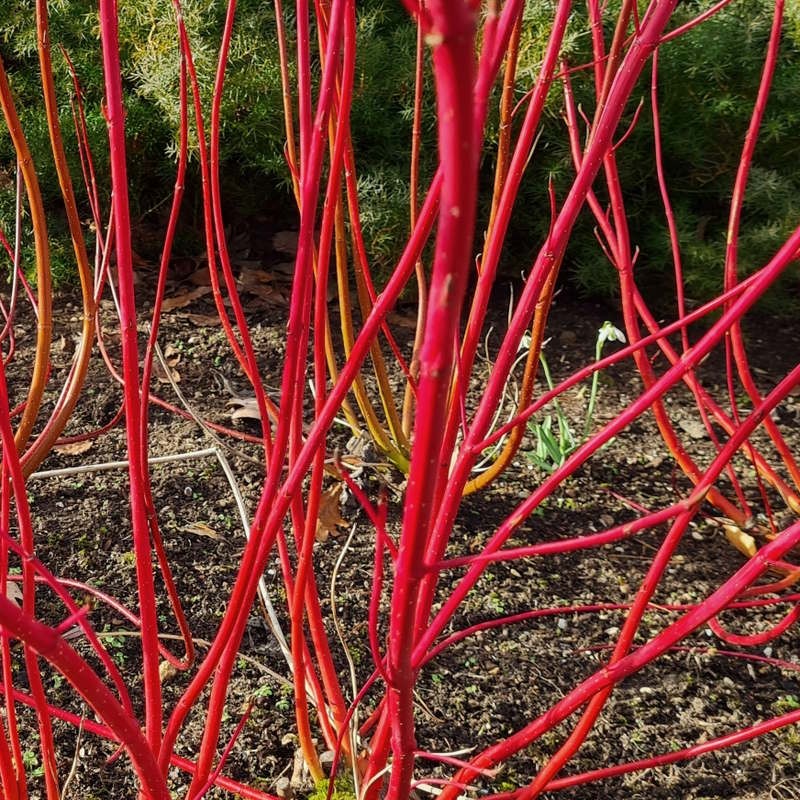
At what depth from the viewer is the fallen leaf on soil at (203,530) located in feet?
5.43

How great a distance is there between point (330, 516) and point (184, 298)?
49.4 inches

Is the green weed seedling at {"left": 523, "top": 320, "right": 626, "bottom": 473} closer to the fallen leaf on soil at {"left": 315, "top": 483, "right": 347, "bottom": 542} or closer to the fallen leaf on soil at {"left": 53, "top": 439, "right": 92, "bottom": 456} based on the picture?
the fallen leaf on soil at {"left": 315, "top": 483, "right": 347, "bottom": 542}

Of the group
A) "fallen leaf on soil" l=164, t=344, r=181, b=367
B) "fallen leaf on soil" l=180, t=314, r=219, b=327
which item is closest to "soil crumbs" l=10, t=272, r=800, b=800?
"fallen leaf on soil" l=164, t=344, r=181, b=367

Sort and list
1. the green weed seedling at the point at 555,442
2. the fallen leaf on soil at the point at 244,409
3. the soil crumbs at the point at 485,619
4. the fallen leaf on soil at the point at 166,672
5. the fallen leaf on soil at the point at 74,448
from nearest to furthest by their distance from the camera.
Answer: the soil crumbs at the point at 485,619
the fallen leaf on soil at the point at 166,672
the green weed seedling at the point at 555,442
the fallen leaf on soil at the point at 74,448
the fallen leaf on soil at the point at 244,409

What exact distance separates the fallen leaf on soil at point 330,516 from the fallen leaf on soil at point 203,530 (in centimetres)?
19

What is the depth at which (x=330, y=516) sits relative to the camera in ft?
5.73

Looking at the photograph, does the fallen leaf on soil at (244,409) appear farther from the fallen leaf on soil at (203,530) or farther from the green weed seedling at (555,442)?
the green weed seedling at (555,442)

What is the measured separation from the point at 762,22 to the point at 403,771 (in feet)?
8.47

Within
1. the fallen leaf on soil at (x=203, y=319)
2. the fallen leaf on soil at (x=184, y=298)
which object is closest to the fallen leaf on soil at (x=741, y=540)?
the fallen leaf on soil at (x=203, y=319)

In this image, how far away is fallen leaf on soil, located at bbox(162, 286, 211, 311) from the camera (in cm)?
267

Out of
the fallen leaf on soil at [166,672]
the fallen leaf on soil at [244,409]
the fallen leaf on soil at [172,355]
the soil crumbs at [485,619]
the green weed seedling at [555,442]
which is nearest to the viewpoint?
the soil crumbs at [485,619]

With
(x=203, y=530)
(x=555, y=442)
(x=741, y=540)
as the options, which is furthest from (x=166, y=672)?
(x=741, y=540)

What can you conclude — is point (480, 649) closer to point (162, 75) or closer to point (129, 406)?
point (129, 406)

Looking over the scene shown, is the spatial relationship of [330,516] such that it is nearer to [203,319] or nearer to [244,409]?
[244,409]
